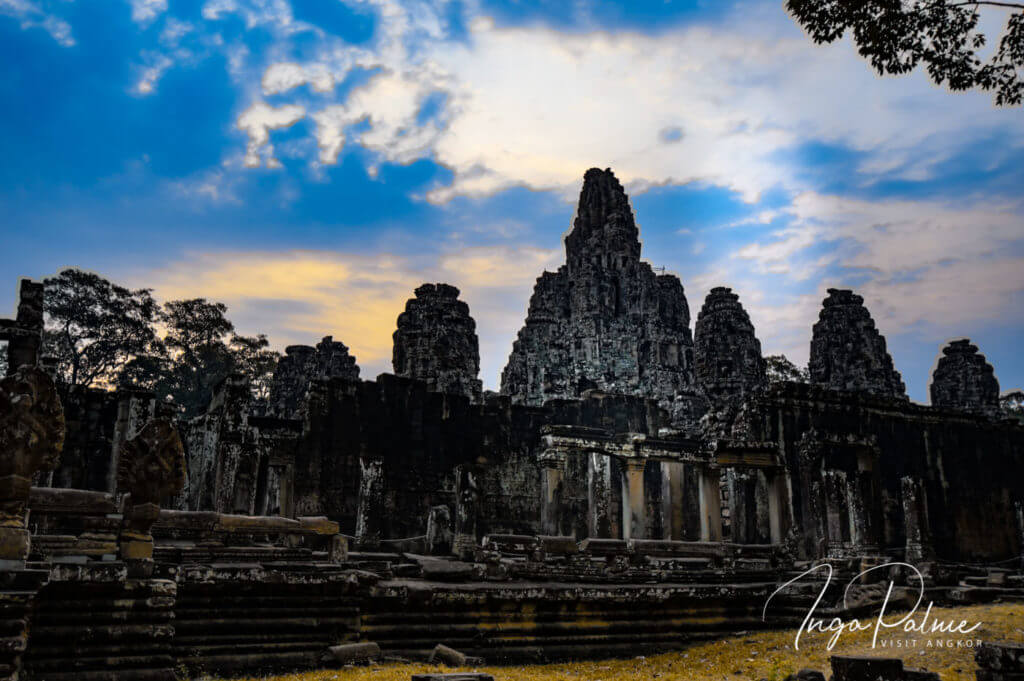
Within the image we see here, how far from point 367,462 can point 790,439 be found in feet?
42.1

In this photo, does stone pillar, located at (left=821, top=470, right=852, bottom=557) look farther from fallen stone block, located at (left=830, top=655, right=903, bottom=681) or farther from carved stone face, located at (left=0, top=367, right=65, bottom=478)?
carved stone face, located at (left=0, top=367, right=65, bottom=478)

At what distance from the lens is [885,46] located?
30.3 ft

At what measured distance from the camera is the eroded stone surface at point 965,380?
34.2m

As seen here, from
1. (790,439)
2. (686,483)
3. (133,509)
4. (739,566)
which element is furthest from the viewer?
(686,483)

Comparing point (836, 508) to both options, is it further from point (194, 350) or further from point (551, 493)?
point (194, 350)

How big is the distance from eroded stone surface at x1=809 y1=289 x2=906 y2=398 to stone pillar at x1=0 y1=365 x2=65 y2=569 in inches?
1320

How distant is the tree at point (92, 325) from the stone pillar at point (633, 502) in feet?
91.1

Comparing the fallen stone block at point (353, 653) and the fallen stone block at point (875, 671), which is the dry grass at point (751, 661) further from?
the fallen stone block at point (875, 671)

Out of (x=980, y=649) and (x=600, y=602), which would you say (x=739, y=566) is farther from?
(x=980, y=649)

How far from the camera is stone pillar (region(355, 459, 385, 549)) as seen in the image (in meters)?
20.9

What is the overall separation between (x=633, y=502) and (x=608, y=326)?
29122 millimetres

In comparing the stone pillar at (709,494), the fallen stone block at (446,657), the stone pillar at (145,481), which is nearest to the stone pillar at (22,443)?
the stone pillar at (145,481)

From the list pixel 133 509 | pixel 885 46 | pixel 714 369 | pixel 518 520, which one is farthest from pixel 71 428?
pixel 714 369

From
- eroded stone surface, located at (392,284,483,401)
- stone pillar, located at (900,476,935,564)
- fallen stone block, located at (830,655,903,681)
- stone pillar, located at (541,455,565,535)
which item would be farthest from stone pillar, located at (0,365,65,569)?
eroded stone surface, located at (392,284,483,401)
